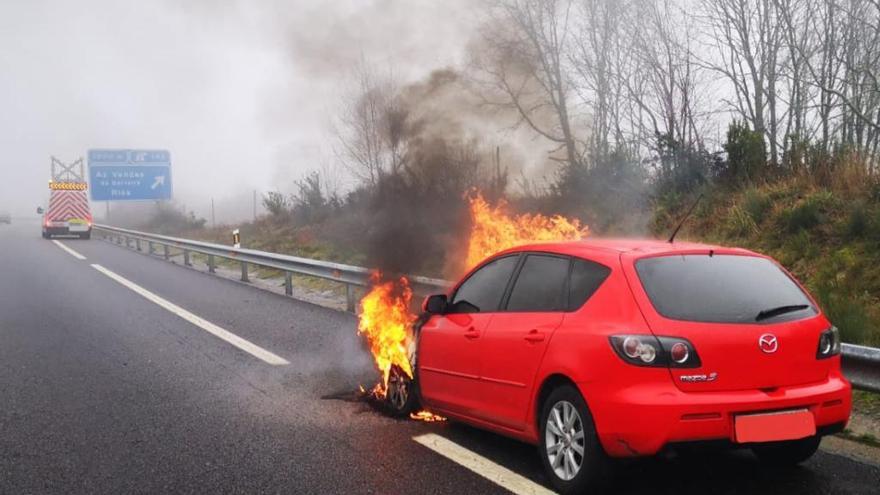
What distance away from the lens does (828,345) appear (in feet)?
13.5

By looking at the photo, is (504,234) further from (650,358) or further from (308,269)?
(308,269)

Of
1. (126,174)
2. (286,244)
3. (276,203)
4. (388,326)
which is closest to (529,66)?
(388,326)

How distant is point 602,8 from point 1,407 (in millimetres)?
14597

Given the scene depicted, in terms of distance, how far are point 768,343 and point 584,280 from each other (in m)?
1.00

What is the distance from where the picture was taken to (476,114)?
12398 millimetres

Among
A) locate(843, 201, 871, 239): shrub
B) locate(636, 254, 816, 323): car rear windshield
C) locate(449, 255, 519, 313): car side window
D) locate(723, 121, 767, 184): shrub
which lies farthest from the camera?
locate(723, 121, 767, 184): shrub

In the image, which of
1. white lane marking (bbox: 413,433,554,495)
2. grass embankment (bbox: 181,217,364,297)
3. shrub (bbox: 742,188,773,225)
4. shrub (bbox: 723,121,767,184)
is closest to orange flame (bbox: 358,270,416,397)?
white lane marking (bbox: 413,433,554,495)

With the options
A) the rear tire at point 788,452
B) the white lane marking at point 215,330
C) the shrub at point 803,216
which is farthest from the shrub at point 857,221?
the white lane marking at point 215,330

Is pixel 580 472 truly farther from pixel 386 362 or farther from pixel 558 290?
pixel 386 362

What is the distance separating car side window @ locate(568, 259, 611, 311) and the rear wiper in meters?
0.80

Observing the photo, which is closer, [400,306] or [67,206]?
[400,306]

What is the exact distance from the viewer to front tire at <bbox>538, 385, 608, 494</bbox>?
3.91 meters

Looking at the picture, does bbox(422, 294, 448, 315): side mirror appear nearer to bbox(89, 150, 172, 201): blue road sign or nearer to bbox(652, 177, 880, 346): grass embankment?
bbox(652, 177, 880, 346): grass embankment

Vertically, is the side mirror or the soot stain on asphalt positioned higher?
the side mirror
